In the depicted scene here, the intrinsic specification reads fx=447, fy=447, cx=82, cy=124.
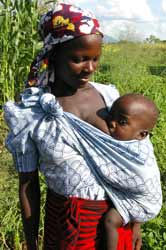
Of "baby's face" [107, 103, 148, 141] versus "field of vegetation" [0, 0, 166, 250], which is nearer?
"baby's face" [107, 103, 148, 141]

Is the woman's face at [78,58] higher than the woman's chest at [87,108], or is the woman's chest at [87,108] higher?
the woman's face at [78,58]

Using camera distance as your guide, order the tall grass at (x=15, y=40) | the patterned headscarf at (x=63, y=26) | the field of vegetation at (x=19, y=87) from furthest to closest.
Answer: the tall grass at (x=15, y=40) < the field of vegetation at (x=19, y=87) < the patterned headscarf at (x=63, y=26)

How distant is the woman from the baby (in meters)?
0.04

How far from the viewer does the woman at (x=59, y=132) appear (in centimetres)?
148

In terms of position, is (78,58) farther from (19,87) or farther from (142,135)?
(19,87)

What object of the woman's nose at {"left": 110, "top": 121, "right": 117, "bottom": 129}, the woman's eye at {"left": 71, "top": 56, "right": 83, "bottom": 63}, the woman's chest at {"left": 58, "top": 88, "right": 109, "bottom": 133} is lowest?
the woman's nose at {"left": 110, "top": 121, "right": 117, "bottom": 129}

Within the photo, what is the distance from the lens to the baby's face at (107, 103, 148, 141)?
1.52m

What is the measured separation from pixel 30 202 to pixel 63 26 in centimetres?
67

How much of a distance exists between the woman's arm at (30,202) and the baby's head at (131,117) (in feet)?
1.16

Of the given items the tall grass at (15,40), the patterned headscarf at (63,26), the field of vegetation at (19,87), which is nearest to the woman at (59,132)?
the patterned headscarf at (63,26)

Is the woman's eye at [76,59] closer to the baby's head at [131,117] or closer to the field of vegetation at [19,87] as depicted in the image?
the baby's head at [131,117]

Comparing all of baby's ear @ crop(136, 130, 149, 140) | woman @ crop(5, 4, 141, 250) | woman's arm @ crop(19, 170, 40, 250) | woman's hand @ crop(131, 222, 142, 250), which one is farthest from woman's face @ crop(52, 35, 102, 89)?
woman's hand @ crop(131, 222, 142, 250)

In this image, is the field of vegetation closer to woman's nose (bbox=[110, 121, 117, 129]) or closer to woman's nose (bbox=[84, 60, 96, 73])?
woman's nose (bbox=[110, 121, 117, 129])

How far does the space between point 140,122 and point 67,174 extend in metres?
0.31
